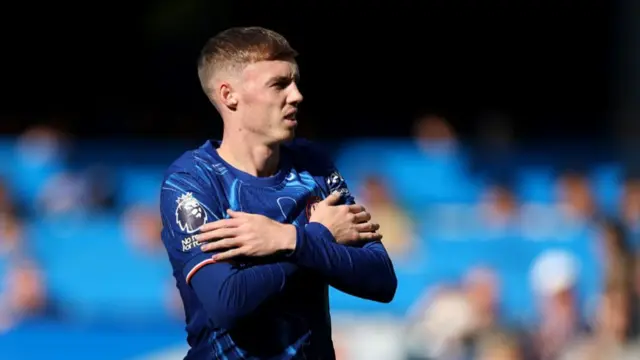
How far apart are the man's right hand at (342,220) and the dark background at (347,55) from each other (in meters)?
12.0

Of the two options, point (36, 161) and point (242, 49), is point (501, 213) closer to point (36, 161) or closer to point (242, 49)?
point (36, 161)

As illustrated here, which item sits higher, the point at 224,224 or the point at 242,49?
the point at 242,49

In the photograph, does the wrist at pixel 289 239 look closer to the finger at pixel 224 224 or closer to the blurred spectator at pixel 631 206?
the finger at pixel 224 224

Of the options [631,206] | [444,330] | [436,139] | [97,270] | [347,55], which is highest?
[347,55]

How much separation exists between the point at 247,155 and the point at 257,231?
37cm

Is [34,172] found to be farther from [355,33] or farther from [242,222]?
[242,222]

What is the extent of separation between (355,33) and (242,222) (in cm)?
1359

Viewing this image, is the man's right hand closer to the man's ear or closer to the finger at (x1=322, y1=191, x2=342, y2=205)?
the finger at (x1=322, y1=191, x2=342, y2=205)

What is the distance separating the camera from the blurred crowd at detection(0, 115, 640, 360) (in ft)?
29.9

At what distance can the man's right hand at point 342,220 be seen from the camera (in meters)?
3.64

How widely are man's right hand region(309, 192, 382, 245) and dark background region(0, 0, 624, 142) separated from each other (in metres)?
12.0

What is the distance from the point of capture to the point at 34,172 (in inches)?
499

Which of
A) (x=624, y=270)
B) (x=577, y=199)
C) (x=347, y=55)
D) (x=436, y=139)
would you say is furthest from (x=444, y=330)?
(x=347, y=55)

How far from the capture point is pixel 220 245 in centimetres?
344
